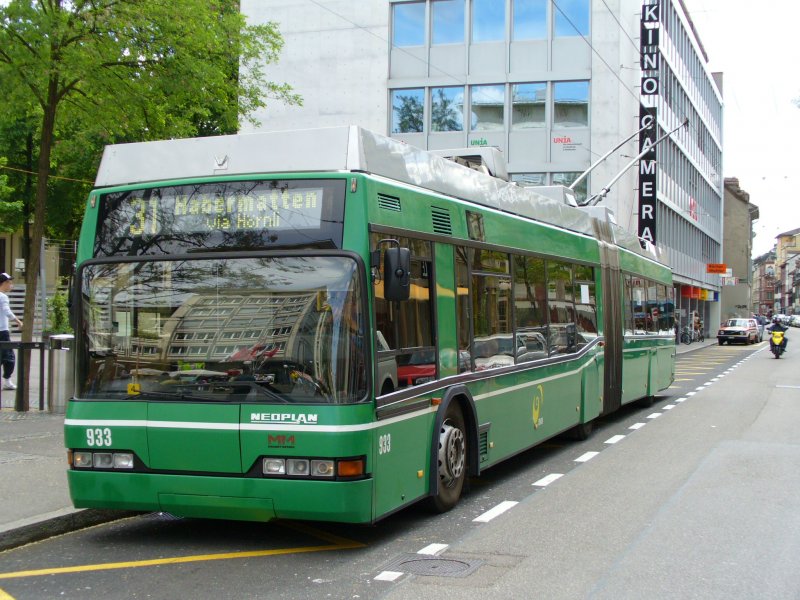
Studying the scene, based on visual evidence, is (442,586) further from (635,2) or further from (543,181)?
(635,2)

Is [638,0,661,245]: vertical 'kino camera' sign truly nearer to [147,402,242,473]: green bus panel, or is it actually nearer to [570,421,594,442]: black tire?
[570,421,594,442]: black tire

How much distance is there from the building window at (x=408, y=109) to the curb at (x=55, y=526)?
29.9 meters

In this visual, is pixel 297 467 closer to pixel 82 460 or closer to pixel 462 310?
pixel 82 460

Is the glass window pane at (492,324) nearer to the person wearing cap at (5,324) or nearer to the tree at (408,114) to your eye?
the person wearing cap at (5,324)

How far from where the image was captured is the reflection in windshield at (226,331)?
19.9 feet

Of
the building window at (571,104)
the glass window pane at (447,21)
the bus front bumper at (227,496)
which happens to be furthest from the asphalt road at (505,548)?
the glass window pane at (447,21)

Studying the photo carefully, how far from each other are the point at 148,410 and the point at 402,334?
1836mm

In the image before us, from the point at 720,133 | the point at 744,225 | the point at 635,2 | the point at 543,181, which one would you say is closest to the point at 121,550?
the point at 543,181

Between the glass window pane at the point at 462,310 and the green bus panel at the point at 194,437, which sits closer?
the green bus panel at the point at 194,437

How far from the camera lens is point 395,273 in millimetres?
6164

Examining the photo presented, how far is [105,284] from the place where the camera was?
Answer: 659 centimetres

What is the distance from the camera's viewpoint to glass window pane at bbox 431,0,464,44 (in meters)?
35.7

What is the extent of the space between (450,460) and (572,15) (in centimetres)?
3019

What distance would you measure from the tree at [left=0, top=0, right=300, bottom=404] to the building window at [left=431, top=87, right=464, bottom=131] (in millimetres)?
21635
